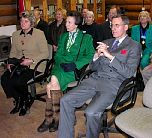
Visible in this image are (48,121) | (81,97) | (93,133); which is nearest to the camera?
(93,133)

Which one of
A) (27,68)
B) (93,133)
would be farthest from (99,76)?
(27,68)

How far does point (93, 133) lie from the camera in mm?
2611

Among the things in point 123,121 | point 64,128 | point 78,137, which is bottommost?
point 78,137

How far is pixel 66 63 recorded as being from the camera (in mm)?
3240

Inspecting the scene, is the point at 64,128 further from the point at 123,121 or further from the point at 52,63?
the point at 52,63

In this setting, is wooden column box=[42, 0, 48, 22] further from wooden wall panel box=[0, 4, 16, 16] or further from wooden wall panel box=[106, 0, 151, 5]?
wooden wall panel box=[106, 0, 151, 5]

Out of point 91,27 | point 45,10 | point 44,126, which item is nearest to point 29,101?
point 44,126

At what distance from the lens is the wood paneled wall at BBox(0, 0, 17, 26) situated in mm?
6508

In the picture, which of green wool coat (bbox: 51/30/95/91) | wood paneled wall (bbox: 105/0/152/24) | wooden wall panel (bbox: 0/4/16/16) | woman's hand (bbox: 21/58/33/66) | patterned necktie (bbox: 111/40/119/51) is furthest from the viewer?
wood paneled wall (bbox: 105/0/152/24)

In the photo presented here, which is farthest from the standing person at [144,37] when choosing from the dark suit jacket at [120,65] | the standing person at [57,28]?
the dark suit jacket at [120,65]

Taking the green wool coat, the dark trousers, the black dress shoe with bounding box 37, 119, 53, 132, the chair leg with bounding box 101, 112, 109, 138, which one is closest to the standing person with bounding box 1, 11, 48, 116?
the dark trousers

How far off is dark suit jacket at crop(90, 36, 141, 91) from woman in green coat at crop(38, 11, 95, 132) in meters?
0.37

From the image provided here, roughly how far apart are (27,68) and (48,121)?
820mm

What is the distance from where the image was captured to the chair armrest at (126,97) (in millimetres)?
2550
